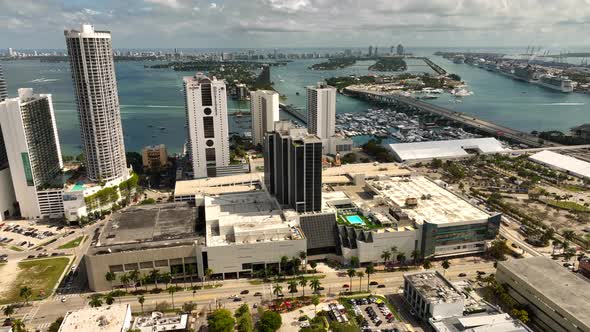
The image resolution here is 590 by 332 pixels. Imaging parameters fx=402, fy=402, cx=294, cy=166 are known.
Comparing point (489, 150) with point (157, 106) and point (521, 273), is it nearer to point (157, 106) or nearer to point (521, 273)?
point (521, 273)

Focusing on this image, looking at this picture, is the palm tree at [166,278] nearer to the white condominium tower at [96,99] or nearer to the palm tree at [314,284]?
the palm tree at [314,284]

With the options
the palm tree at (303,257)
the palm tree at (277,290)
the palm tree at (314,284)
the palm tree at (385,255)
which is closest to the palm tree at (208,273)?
the palm tree at (277,290)

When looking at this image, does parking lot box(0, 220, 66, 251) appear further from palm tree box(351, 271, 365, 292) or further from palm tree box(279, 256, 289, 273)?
palm tree box(351, 271, 365, 292)

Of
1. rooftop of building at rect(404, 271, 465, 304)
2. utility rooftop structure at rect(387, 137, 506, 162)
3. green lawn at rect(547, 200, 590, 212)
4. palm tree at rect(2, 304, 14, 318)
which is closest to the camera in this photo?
rooftop of building at rect(404, 271, 465, 304)

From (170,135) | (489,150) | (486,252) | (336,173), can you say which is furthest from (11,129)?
(489,150)

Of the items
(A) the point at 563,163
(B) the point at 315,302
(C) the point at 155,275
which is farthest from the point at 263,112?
(A) the point at 563,163

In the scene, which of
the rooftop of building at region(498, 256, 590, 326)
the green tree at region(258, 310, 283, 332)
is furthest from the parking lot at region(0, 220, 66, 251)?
the rooftop of building at region(498, 256, 590, 326)
